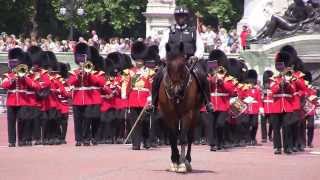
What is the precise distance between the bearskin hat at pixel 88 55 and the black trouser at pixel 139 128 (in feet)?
5.65

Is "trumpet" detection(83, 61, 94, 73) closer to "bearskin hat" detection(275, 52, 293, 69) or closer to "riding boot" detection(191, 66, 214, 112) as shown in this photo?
"bearskin hat" detection(275, 52, 293, 69)

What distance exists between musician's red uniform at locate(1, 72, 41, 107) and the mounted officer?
554cm

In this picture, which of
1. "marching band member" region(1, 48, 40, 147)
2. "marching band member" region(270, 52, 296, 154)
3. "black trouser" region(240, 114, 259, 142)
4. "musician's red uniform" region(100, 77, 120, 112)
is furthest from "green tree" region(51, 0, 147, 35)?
"marching band member" region(270, 52, 296, 154)

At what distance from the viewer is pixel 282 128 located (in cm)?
2062

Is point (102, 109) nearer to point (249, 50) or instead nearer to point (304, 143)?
point (304, 143)

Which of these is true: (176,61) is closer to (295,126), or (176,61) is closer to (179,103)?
(179,103)

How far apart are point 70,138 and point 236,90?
522 cm

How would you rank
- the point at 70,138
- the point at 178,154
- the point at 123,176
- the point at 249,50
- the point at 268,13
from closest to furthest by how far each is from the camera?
the point at 123,176 < the point at 178,154 < the point at 70,138 < the point at 249,50 < the point at 268,13

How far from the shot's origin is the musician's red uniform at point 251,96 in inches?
932

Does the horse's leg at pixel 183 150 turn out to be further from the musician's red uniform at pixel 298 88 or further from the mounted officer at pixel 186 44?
the musician's red uniform at pixel 298 88

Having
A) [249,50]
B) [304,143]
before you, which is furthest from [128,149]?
[249,50]

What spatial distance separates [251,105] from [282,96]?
431 centimetres

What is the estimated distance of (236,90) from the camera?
73.8 ft

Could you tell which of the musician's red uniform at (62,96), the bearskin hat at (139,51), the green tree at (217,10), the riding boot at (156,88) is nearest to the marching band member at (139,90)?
the bearskin hat at (139,51)
